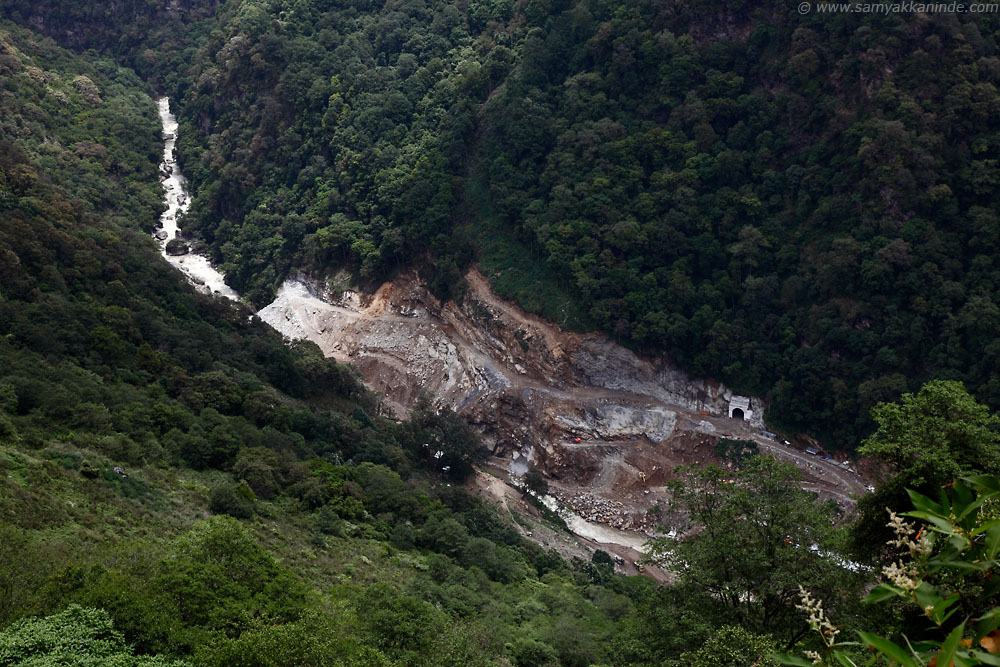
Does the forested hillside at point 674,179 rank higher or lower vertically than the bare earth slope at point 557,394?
higher

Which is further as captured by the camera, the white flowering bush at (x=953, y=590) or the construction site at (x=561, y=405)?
the construction site at (x=561, y=405)

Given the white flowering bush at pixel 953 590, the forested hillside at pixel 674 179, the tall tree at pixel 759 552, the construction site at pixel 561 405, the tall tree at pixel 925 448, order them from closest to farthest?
1. the white flowering bush at pixel 953 590
2. the tall tree at pixel 925 448
3. the tall tree at pixel 759 552
4. the forested hillside at pixel 674 179
5. the construction site at pixel 561 405

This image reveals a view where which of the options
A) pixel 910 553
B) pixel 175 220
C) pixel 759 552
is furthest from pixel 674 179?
pixel 910 553

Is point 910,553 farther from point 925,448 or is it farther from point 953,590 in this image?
point 925,448

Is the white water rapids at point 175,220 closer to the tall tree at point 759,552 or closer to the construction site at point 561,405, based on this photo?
the construction site at point 561,405

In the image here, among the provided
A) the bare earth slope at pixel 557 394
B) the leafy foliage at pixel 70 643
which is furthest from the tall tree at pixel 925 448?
the bare earth slope at pixel 557 394
